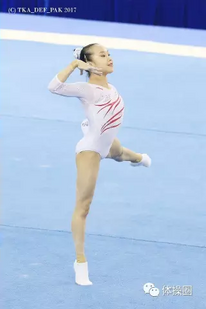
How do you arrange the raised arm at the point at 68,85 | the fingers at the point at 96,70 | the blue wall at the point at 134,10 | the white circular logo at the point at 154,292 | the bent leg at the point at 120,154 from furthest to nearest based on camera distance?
the blue wall at the point at 134,10 → the bent leg at the point at 120,154 → the white circular logo at the point at 154,292 → the fingers at the point at 96,70 → the raised arm at the point at 68,85

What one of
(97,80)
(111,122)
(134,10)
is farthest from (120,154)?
(134,10)

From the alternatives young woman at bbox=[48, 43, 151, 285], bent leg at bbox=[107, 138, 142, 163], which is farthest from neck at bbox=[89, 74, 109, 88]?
bent leg at bbox=[107, 138, 142, 163]

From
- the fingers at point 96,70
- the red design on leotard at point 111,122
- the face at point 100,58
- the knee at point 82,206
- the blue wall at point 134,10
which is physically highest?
the face at point 100,58

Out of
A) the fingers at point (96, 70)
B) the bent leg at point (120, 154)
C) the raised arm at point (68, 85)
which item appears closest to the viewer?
the raised arm at point (68, 85)

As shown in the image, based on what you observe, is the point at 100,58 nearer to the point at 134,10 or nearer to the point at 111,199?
the point at 111,199

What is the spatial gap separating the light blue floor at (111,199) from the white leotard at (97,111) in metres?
0.91

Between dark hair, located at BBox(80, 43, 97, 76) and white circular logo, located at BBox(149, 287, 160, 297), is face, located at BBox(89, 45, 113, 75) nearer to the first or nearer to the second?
dark hair, located at BBox(80, 43, 97, 76)

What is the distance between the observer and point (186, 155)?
7.46 metres

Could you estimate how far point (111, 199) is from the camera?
6.39 meters

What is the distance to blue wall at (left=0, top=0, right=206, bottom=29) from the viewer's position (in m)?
13.2

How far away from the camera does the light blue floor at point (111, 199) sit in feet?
16.1

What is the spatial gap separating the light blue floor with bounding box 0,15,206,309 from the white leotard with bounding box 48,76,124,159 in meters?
0.91

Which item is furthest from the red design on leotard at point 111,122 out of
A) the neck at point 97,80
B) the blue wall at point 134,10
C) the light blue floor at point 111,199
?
the blue wall at point 134,10

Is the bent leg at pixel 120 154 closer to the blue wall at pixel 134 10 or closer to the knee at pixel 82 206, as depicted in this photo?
the knee at pixel 82 206
